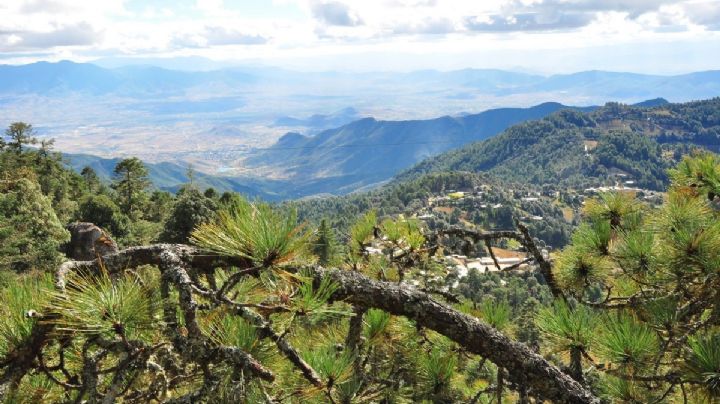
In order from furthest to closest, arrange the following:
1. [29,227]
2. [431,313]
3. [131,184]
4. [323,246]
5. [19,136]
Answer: [19,136] < [131,184] < [29,227] < [323,246] < [431,313]

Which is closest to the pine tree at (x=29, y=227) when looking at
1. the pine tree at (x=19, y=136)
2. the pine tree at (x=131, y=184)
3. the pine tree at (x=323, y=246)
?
the pine tree at (x=131, y=184)

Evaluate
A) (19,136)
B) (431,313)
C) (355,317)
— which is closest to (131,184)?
(19,136)

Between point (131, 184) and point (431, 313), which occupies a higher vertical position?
point (431, 313)

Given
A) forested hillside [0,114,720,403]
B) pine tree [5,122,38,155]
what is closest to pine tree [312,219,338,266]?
forested hillside [0,114,720,403]

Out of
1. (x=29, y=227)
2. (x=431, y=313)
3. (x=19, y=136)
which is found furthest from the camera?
(x=19, y=136)

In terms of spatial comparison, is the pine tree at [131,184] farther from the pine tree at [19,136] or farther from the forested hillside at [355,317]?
the forested hillside at [355,317]

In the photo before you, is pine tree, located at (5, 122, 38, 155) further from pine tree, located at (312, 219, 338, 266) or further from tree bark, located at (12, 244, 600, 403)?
tree bark, located at (12, 244, 600, 403)

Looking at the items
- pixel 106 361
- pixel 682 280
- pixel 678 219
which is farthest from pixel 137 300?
pixel 678 219

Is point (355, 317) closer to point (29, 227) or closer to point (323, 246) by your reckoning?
point (323, 246)

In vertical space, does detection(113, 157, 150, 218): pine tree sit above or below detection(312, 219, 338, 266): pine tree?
below

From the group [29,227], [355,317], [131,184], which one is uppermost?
[355,317]

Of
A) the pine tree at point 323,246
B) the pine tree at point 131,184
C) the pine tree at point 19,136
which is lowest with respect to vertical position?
the pine tree at point 131,184

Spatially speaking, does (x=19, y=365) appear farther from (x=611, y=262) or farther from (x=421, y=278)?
(x=611, y=262)

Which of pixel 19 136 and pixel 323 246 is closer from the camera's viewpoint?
pixel 323 246
